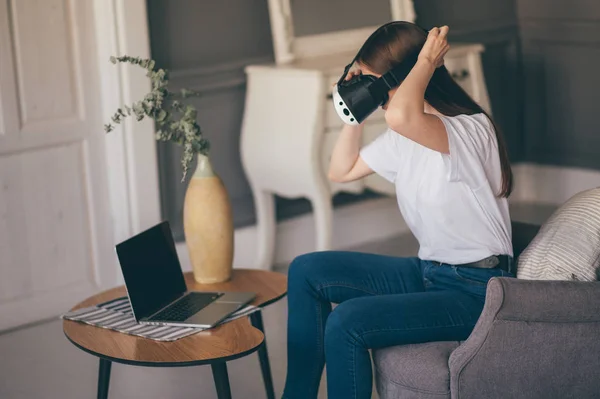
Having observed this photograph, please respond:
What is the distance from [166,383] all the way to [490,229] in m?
1.19

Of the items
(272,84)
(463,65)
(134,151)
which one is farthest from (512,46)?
(134,151)

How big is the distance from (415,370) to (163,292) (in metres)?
0.66

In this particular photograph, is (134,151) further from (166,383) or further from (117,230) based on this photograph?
(166,383)

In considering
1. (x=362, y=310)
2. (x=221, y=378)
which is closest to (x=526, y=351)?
(x=362, y=310)

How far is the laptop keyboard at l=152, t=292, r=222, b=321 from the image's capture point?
7.22ft

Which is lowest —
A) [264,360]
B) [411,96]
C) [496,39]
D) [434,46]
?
[264,360]

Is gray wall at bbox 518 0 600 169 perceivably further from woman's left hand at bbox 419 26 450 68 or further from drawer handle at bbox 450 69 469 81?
woman's left hand at bbox 419 26 450 68

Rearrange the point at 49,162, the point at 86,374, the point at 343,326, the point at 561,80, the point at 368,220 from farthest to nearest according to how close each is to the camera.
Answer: the point at 561,80
the point at 368,220
the point at 49,162
the point at 86,374
the point at 343,326

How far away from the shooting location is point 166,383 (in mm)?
2893

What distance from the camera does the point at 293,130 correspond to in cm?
363

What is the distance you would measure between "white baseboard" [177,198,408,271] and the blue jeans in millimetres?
1499

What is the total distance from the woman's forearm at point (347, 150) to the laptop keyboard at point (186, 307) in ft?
1.64

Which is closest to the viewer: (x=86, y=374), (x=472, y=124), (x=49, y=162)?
(x=472, y=124)

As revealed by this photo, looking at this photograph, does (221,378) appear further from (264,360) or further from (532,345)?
(532,345)
